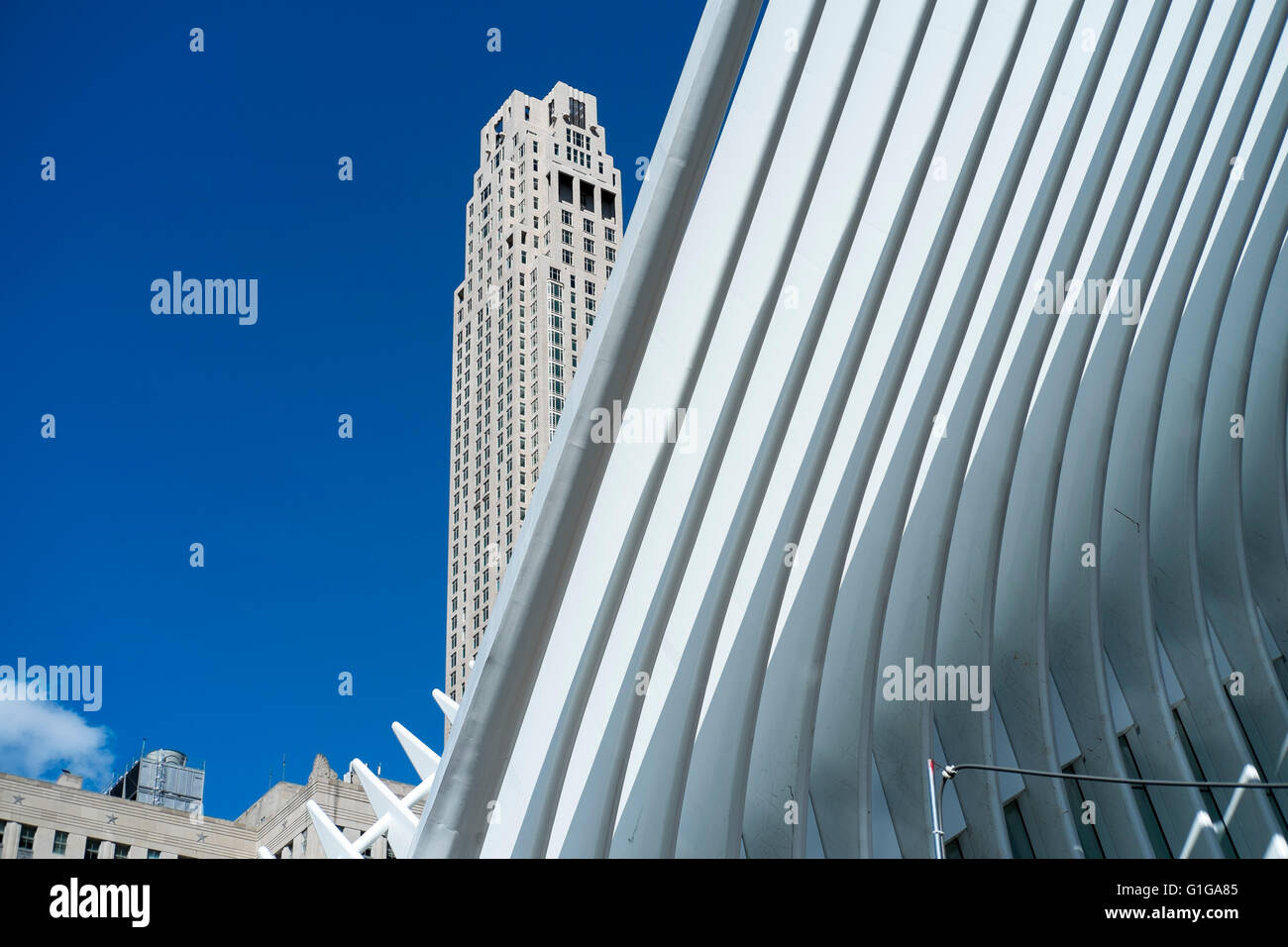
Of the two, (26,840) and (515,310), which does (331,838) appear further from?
(515,310)

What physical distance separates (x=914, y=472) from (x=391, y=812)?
12.8 meters

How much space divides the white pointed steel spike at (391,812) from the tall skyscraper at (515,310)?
60.6 metres

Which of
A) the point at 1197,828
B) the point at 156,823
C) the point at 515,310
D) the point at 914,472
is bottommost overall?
the point at 156,823

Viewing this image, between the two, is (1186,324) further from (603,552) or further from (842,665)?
(603,552)

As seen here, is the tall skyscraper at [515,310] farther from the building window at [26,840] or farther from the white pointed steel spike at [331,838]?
the white pointed steel spike at [331,838]

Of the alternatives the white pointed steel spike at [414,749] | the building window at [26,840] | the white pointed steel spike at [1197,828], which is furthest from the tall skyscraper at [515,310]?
the white pointed steel spike at [1197,828]

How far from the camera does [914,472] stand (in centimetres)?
1445

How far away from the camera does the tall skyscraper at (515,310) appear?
294 ft

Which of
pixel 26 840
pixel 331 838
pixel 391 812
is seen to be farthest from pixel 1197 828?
pixel 26 840

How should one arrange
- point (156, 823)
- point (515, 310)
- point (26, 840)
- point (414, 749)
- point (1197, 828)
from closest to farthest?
point (1197, 828)
point (414, 749)
point (26, 840)
point (156, 823)
point (515, 310)

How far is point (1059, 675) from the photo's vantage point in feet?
63.1

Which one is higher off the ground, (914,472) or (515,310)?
(515,310)

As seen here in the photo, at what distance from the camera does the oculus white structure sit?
1076 cm
